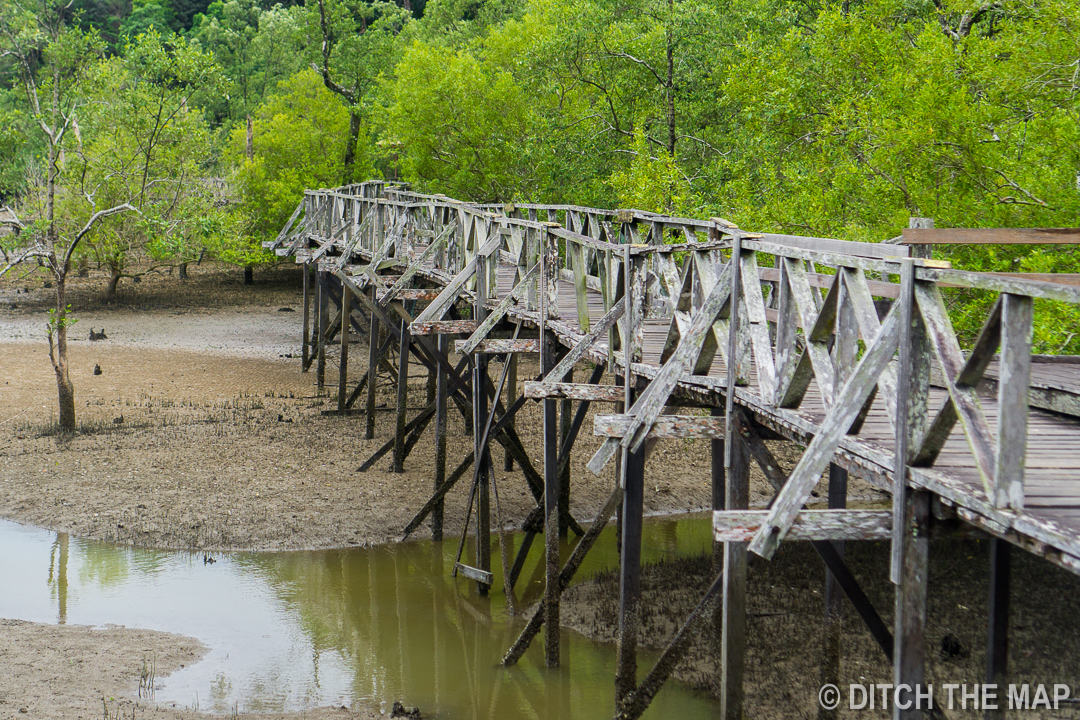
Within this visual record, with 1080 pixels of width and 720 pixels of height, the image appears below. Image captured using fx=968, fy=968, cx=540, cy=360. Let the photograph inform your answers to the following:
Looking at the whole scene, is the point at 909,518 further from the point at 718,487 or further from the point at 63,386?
the point at 63,386

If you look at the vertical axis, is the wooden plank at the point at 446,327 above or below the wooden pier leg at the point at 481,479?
above

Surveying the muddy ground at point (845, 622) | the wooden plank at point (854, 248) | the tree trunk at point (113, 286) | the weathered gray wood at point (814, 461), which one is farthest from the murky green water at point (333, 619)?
the tree trunk at point (113, 286)

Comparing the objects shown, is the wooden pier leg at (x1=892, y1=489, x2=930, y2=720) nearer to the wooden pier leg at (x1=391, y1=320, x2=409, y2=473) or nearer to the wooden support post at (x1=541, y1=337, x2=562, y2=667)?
the wooden support post at (x1=541, y1=337, x2=562, y2=667)

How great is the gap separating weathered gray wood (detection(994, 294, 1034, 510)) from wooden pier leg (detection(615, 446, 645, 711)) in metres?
3.53

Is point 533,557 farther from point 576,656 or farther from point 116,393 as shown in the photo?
point 116,393

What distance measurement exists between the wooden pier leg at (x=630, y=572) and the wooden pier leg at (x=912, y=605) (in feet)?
9.58

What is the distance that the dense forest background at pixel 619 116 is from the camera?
10086mm

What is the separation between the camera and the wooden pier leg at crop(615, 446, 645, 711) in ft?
22.7

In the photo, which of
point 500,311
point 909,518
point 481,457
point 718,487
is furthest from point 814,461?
point 481,457

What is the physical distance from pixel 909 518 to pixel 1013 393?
34.9 inches

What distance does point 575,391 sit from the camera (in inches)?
303

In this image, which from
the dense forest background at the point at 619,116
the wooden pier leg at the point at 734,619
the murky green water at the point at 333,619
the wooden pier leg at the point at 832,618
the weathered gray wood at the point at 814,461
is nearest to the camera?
the weathered gray wood at the point at 814,461

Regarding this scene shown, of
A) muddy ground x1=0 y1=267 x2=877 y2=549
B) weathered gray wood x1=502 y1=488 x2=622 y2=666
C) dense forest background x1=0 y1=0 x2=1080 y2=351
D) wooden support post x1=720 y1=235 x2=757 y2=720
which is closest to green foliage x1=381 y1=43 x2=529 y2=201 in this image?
dense forest background x1=0 y1=0 x2=1080 y2=351

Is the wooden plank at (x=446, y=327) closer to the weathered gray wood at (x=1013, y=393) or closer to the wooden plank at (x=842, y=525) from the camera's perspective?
the wooden plank at (x=842, y=525)
